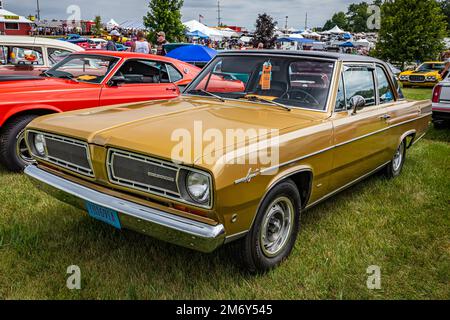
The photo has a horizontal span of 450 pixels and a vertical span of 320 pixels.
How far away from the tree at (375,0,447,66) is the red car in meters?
21.2

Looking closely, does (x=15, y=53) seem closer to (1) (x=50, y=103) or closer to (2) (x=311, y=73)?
(1) (x=50, y=103)

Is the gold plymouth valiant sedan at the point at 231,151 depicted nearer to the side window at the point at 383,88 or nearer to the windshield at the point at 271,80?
the windshield at the point at 271,80

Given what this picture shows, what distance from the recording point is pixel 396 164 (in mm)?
5418

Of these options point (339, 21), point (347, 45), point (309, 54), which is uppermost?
point (339, 21)

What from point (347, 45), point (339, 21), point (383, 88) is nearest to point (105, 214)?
point (383, 88)

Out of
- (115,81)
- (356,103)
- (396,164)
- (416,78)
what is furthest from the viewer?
(416,78)

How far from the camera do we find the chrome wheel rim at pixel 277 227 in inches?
117

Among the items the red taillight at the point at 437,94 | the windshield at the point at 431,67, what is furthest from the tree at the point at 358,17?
the red taillight at the point at 437,94

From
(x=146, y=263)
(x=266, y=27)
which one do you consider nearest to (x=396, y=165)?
(x=146, y=263)

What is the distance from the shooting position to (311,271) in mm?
3098

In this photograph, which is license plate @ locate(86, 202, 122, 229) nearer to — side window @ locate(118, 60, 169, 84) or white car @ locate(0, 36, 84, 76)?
side window @ locate(118, 60, 169, 84)

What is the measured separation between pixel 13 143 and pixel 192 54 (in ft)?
41.0

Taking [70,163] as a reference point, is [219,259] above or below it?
below

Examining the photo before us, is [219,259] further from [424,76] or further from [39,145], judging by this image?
[424,76]
